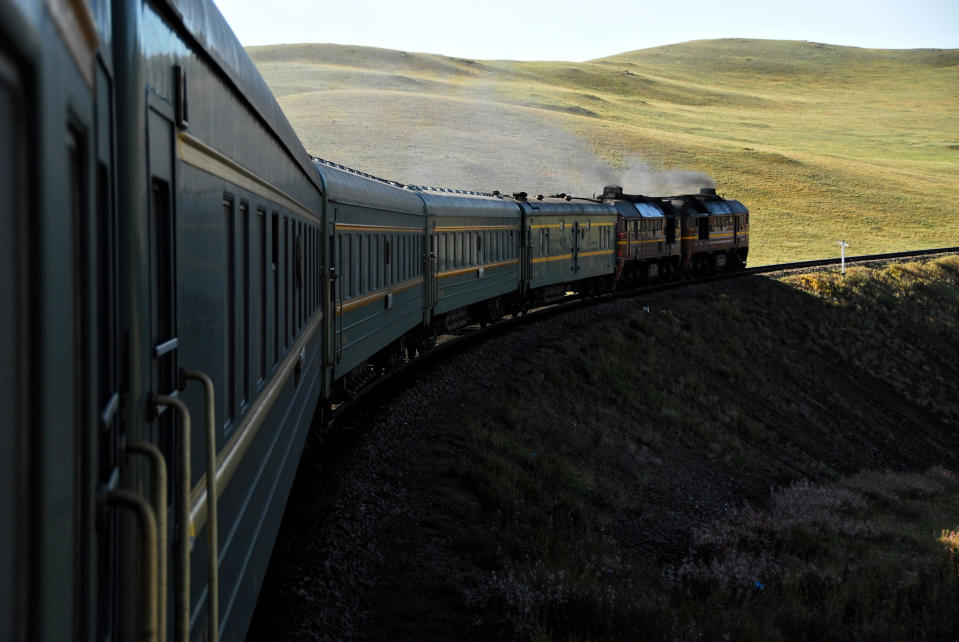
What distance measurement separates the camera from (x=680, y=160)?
97.9 m

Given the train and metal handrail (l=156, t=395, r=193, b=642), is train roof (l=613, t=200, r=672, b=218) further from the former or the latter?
metal handrail (l=156, t=395, r=193, b=642)

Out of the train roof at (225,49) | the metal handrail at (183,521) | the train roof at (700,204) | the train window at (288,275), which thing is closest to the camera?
the metal handrail at (183,521)

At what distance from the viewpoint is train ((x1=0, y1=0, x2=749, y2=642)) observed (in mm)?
1179

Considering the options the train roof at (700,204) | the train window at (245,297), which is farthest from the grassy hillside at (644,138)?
the train window at (245,297)

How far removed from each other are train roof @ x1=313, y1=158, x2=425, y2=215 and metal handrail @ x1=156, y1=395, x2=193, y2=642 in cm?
769

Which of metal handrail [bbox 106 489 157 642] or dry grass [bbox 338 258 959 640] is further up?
metal handrail [bbox 106 489 157 642]

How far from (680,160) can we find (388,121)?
3045 cm

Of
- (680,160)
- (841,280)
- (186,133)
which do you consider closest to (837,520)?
(186,133)

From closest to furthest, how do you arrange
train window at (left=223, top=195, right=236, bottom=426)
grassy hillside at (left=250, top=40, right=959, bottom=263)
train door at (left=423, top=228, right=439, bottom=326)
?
train window at (left=223, top=195, right=236, bottom=426), train door at (left=423, top=228, right=439, bottom=326), grassy hillside at (left=250, top=40, right=959, bottom=263)

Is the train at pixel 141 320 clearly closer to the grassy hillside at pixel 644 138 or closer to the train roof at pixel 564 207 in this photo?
the train roof at pixel 564 207

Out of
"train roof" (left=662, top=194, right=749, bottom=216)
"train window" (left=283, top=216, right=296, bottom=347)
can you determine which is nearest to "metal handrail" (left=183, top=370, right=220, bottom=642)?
"train window" (left=283, top=216, right=296, bottom=347)

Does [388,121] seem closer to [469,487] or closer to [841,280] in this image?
[841,280]

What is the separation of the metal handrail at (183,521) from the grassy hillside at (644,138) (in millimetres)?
66375

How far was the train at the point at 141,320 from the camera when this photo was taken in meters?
1.18
